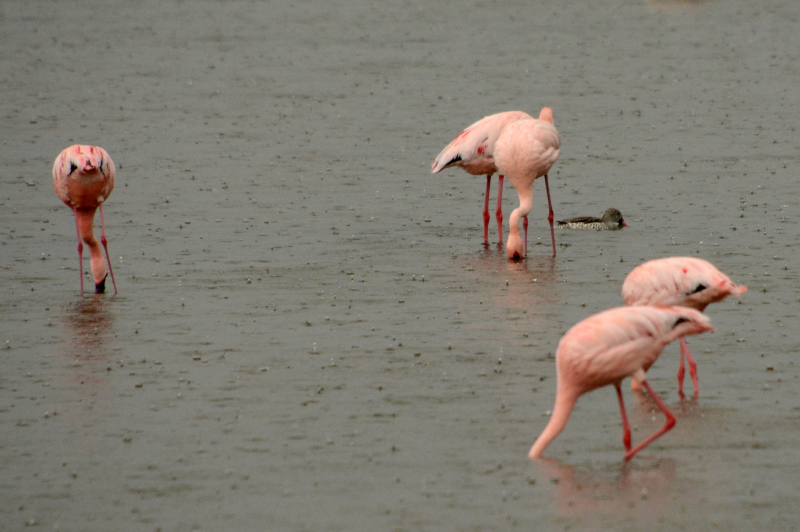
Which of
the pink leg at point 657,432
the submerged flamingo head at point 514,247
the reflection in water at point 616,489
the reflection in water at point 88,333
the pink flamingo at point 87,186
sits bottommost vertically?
the reflection in water at point 616,489

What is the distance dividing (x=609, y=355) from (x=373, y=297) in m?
4.12

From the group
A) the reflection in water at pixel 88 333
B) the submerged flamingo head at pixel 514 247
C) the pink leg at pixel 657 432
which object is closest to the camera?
the pink leg at pixel 657 432

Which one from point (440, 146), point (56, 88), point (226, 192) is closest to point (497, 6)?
point (56, 88)

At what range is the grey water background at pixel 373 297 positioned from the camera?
6.67m

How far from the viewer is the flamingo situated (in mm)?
13109

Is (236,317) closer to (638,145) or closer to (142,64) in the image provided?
(638,145)

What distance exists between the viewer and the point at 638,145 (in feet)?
56.6

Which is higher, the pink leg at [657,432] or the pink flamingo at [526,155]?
the pink flamingo at [526,155]

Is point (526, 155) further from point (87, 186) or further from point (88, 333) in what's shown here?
point (88, 333)

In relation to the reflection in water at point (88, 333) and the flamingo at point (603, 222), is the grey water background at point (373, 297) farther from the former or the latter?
the flamingo at point (603, 222)

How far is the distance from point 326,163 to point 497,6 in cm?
1713

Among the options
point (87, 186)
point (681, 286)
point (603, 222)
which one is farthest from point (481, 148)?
point (681, 286)

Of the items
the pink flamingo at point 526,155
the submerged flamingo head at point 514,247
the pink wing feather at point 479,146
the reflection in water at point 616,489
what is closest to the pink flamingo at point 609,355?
the reflection in water at point 616,489

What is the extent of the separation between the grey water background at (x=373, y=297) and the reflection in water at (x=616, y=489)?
0.02 meters
